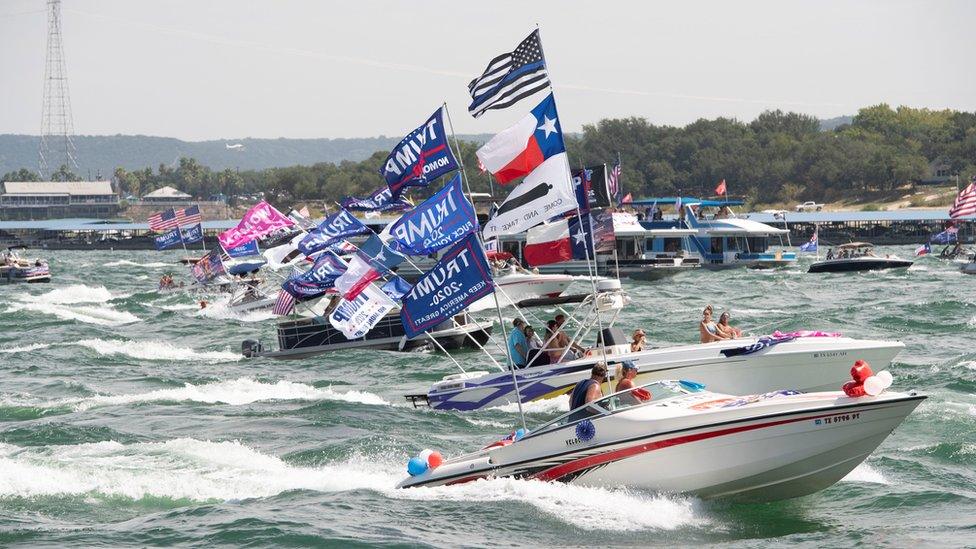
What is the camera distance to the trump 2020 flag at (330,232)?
33844 millimetres

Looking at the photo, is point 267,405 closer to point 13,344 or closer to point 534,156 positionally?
point 534,156

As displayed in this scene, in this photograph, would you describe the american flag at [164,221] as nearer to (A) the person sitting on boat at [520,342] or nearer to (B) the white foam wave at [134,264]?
(A) the person sitting on boat at [520,342]

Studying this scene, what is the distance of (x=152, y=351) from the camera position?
39.7 meters

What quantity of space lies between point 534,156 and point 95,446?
30.9 ft

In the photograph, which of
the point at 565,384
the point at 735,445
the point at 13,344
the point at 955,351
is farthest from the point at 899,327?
the point at 13,344

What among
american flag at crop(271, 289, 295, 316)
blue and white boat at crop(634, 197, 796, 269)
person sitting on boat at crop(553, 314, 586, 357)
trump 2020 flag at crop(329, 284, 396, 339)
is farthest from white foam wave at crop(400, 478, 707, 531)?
blue and white boat at crop(634, 197, 796, 269)

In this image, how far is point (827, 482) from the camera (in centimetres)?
1662

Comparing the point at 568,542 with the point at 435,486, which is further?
the point at 435,486

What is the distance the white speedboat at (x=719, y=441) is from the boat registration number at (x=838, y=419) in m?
0.01

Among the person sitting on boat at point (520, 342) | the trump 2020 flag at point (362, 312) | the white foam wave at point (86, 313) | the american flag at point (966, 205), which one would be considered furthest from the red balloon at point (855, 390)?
the american flag at point (966, 205)

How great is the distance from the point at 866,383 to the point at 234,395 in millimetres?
17002

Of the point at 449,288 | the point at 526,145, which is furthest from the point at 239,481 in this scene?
the point at 526,145

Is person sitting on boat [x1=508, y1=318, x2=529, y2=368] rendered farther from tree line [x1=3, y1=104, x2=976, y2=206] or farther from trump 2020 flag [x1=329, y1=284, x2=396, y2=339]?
tree line [x1=3, y1=104, x2=976, y2=206]

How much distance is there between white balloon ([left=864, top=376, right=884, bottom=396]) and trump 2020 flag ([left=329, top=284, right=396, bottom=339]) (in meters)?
10.5
